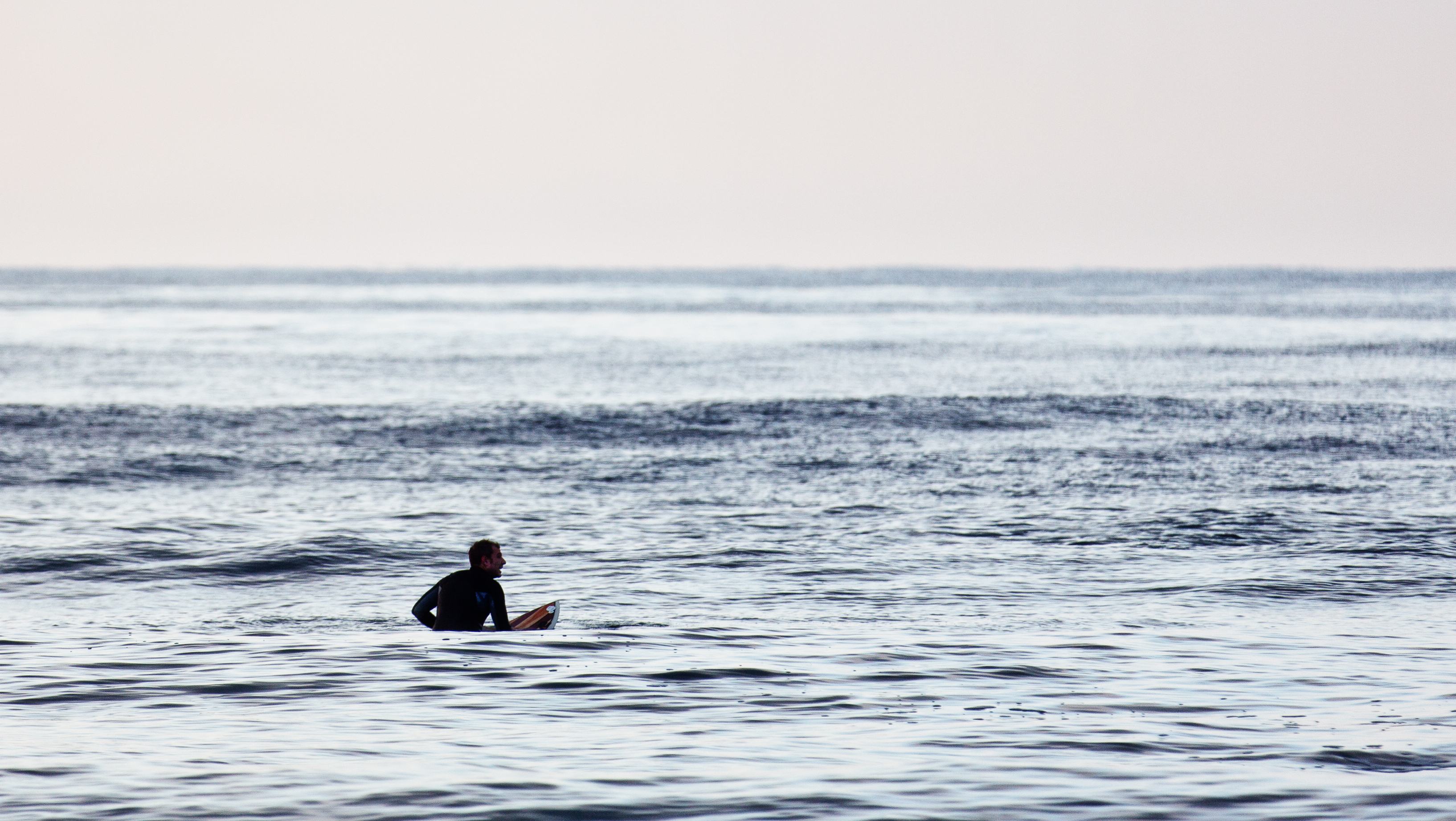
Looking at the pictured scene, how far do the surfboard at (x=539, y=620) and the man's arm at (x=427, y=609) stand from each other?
0.84m

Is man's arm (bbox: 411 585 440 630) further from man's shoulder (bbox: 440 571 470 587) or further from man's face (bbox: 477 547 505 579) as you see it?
man's face (bbox: 477 547 505 579)

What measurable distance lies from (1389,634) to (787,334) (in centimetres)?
7681

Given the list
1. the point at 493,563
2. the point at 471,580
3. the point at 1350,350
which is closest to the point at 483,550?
the point at 493,563

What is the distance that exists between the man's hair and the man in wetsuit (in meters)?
0.26

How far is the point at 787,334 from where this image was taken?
93250 millimetres

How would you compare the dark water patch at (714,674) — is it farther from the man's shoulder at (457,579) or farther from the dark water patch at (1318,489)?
the dark water patch at (1318,489)

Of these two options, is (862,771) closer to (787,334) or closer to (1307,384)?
(1307,384)

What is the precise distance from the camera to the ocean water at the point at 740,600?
11.2 meters

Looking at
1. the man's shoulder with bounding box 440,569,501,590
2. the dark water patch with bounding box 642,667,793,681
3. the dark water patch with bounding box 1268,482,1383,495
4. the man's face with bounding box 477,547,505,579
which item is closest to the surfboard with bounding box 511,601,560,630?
the man's shoulder with bounding box 440,569,501,590

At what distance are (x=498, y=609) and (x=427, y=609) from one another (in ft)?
2.43

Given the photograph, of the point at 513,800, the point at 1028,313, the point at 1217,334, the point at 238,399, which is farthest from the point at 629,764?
the point at 1028,313

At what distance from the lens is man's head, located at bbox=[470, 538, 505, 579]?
635 inches

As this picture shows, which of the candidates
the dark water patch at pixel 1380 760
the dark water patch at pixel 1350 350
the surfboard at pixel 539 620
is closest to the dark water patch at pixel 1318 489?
the surfboard at pixel 539 620

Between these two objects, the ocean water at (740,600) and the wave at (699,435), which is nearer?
the ocean water at (740,600)
